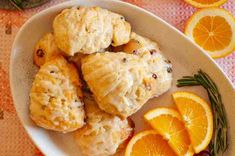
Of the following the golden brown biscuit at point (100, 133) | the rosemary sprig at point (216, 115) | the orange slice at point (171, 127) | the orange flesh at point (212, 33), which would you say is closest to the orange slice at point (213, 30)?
the orange flesh at point (212, 33)

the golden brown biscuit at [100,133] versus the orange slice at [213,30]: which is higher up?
the orange slice at [213,30]

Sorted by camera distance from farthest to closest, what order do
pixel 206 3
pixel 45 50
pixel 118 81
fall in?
1. pixel 206 3
2. pixel 45 50
3. pixel 118 81

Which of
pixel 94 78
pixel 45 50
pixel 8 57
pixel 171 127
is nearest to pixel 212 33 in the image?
pixel 171 127

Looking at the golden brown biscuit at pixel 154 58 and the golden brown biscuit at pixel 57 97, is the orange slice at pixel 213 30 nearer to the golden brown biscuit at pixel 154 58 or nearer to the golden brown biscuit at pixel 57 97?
the golden brown biscuit at pixel 154 58

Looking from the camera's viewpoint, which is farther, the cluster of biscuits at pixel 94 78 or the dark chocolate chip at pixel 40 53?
the dark chocolate chip at pixel 40 53

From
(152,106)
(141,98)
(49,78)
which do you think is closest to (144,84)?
(141,98)

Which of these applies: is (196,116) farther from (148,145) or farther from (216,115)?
(148,145)

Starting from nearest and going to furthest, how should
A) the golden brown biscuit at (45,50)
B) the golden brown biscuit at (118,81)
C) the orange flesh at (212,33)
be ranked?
the golden brown biscuit at (118,81) < the golden brown biscuit at (45,50) < the orange flesh at (212,33)
